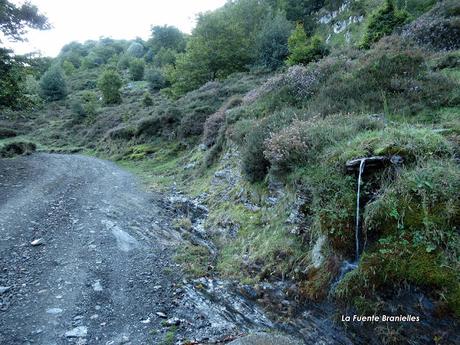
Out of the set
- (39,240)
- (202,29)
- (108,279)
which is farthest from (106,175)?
(202,29)

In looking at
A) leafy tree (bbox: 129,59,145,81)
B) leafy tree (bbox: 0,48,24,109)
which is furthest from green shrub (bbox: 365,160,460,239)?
leafy tree (bbox: 129,59,145,81)

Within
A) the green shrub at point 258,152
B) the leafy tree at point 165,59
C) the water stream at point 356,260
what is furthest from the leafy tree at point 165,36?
the water stream at point 356,260

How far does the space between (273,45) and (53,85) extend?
1321 inches

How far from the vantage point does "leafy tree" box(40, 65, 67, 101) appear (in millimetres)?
42094

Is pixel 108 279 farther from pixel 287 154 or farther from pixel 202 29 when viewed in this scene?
pixel 202 29

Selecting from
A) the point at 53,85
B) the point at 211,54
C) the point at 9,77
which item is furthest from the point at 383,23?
the point at 53,85

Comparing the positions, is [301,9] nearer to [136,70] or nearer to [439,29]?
[439,29]

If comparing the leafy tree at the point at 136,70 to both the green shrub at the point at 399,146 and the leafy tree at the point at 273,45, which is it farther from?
the green shrub at the point at 399,146

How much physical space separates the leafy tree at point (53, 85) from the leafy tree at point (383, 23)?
40.9m

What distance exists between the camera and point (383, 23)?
15117 mm

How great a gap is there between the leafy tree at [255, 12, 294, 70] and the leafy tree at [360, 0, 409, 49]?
755 centimetres

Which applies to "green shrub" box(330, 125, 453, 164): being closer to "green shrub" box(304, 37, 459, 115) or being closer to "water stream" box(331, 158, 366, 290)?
"water stream" box(331, 158, 366, 290)

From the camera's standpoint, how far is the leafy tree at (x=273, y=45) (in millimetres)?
22520

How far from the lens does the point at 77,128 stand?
30.2m
